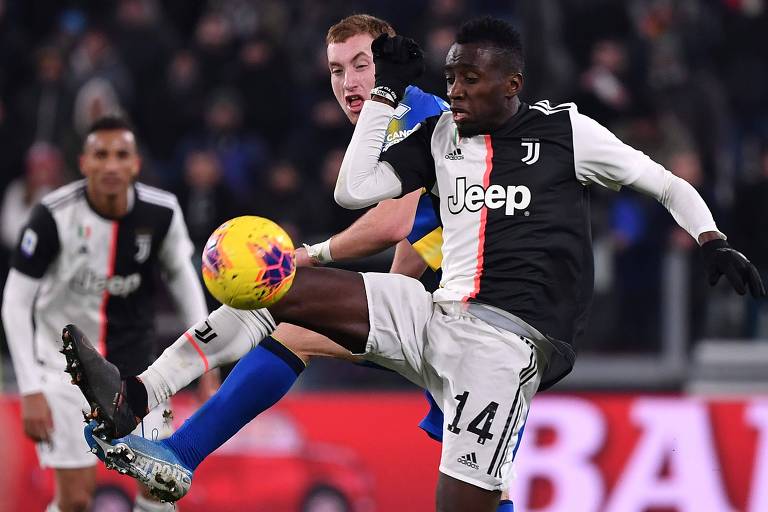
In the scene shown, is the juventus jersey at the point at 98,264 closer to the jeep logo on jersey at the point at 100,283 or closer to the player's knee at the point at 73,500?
the jeep logo on jersey at the point at 100,283

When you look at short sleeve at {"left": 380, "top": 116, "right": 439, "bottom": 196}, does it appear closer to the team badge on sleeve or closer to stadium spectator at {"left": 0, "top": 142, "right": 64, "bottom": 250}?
the team badge on sleeve

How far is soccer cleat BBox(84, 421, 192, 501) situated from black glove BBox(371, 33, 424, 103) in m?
1.46

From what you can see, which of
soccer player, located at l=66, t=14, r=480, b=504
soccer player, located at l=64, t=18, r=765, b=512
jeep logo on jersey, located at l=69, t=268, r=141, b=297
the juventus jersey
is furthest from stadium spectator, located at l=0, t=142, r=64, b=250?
soccer player, located at l=64, t=18, r=765, b=512

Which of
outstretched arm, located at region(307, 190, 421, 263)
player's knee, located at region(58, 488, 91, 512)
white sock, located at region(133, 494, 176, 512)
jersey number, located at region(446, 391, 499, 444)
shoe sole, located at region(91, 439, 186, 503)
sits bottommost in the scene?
player's knee, located at region(58, 488, 91, 512)

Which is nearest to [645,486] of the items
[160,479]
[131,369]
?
[131,369]

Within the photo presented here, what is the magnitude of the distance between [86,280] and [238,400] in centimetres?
211

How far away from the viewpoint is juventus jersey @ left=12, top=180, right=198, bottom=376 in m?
6.75

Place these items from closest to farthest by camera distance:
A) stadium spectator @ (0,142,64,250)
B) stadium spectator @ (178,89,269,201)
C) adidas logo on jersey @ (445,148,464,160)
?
adidas logo on jersey @ (445,148,464,160) → stadium spectator @ (0,142,64,250) → stadium spectator @ (178,89,269,201)

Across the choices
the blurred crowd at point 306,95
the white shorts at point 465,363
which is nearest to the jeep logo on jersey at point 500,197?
the white shorts at point 465,363

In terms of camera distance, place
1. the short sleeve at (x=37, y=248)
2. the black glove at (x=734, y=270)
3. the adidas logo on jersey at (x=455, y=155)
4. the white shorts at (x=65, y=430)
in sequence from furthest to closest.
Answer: the white shorts at (x=65, y=430) < the short sleeve at (x=37, y=248) < the adidas logo on jersey at (x=455, y=155) < the black glove at (x=734, y=270)

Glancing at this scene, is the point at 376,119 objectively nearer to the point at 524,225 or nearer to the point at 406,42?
the point at 406,42

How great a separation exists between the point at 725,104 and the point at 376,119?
698 cm

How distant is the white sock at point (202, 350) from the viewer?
4.77 meters

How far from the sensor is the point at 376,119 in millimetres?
4832
